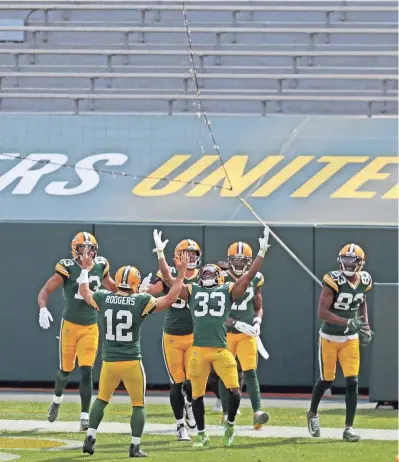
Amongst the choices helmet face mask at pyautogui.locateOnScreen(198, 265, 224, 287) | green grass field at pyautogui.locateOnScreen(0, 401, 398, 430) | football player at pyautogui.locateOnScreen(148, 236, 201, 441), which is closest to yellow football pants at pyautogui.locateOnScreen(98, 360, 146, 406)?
helmet face mask at pyautogui.locateOnScreen(198, 265, 224, 287)

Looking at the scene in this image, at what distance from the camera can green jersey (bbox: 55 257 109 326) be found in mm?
11109

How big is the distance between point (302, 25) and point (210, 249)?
5370 mm

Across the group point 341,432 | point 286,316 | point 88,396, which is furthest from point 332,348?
point 286,316

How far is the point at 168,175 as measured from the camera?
15555 mm

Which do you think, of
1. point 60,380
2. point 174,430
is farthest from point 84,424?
point 174,430

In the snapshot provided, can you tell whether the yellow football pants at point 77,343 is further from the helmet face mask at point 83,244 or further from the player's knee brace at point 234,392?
the player's knee brace at point 234,392

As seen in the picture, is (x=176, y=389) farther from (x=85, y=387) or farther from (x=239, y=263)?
(x=239, y=263)

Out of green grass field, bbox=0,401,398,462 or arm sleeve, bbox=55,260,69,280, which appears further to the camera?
arm sleeve, bbox=55,260,69,280

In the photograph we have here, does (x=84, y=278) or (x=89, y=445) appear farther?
(x=84, y=278)

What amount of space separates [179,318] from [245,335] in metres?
0.75

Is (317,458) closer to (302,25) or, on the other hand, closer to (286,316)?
(286,316)

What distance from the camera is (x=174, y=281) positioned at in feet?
32.8

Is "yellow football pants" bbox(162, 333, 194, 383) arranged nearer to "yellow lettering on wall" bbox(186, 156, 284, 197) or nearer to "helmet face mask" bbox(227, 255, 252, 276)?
"helmet face mask" bbox(227, 255, 252, 276)

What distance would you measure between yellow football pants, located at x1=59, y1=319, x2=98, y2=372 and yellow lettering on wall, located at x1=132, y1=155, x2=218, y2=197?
4432 mm
